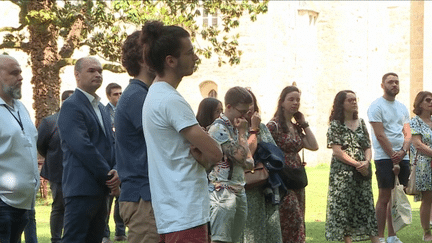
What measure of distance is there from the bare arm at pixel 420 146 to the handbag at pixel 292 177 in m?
3.21

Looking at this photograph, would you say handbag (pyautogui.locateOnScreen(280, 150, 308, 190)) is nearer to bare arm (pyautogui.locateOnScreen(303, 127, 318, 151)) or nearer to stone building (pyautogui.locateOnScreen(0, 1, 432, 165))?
bare arm (pyautogui.locateOnScreen(303, 127, 318, 151))

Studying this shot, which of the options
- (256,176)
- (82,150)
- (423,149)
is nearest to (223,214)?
(256,176)

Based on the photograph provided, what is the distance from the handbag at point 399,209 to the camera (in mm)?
10141

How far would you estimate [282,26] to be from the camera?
111 ft

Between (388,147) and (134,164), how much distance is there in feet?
19.1

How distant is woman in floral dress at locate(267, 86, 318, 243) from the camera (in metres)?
8.62

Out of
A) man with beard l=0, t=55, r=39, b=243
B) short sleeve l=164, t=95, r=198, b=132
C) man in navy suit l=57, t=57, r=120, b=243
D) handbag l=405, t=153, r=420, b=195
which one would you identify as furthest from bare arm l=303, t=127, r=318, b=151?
short sleeve l=164, t=95, r=198, b=132

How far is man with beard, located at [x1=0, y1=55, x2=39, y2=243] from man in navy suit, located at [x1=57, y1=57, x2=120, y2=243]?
30 cm

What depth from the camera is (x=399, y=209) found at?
1020 cm

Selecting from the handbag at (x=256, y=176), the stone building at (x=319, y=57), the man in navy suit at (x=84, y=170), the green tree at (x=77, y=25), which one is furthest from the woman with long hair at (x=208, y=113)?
the stone building at (x=319, y=57)

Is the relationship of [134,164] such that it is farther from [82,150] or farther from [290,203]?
[290,203]

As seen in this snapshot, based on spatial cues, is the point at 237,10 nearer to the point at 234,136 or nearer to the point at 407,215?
the point at 407,215

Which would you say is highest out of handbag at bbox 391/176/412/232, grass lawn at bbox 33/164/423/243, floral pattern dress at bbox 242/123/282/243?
floral pattern dress at bbox 242/123/282/243

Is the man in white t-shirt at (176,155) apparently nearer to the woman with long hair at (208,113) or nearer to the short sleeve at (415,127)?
the woman with long hair at (208,113)
